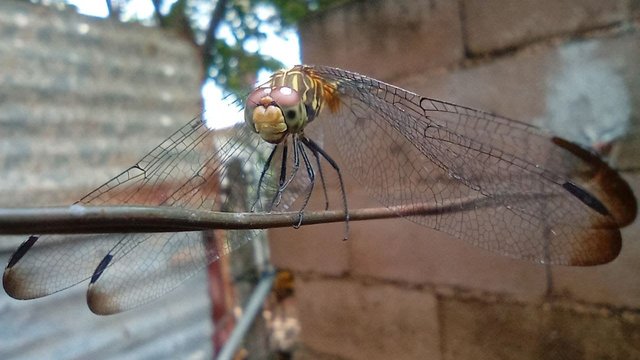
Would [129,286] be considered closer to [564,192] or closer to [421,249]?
[564,192]

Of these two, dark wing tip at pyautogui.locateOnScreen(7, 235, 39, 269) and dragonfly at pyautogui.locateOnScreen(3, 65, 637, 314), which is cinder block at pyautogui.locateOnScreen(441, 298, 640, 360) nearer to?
dragonfly at pyautogui.locateOnScreen(3, 65, 637, 314)

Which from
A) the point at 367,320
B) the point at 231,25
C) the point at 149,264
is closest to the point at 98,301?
the point at 149,264

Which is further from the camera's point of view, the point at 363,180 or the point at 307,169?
the point at 363,180

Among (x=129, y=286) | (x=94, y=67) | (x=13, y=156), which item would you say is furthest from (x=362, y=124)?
(x=94, y=67)

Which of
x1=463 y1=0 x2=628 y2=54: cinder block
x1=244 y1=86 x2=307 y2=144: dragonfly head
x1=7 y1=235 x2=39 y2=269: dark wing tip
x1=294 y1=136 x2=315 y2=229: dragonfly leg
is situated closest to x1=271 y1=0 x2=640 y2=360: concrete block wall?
x1=463 y1=0 x2=628 y2=54: cinder block

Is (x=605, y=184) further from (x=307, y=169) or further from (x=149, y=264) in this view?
(x=149, y=264)

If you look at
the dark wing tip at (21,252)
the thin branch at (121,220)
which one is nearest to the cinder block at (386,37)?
the thin branch at (121,220)
